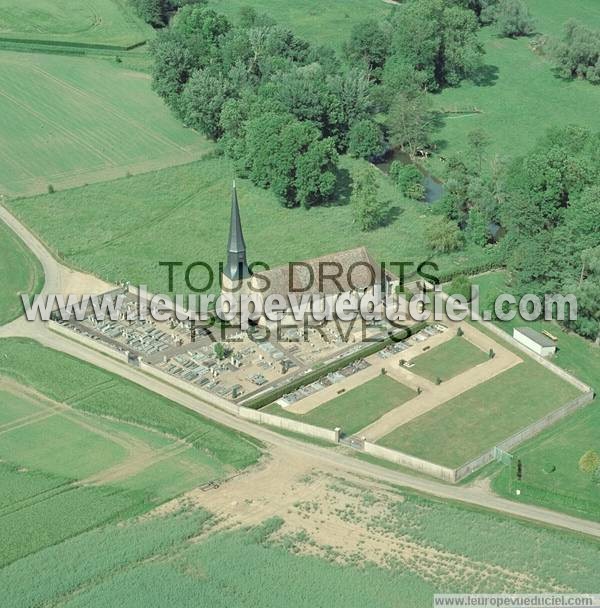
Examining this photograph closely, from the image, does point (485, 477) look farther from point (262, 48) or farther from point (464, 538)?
point (262, 48)

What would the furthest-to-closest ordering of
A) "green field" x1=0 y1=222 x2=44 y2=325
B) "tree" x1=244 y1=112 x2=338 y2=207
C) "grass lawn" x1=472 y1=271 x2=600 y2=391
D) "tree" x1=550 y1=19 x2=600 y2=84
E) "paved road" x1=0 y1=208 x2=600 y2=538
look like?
"tree" x1=550 y1=19 x2=600 y2=84 < "tree" x1=244 y1=112 x2=338 y2=207 < "green field" x1=0 y1=222 x2=44 y2=325 < "grass lawn" x1=472 y1=271 x2=600 y2=391 < "paved road" x1=0 y1=208 x2=600 y2=538

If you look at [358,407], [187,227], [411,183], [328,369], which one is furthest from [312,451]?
[411,183]

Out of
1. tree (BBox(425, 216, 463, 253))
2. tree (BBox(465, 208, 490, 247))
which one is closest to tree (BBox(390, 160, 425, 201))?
tree (BBox(465, 208, 490, 247))

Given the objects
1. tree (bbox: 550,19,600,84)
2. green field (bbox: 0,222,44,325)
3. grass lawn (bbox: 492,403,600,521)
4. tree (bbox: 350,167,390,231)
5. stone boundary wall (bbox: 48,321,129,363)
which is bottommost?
grass lawn (bbox: 492,403,600,521)

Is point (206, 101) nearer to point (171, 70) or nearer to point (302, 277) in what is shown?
point (171, 70)

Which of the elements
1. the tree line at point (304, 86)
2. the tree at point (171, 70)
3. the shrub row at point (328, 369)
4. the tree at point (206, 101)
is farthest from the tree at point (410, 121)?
the shrub row at point (328, 369)

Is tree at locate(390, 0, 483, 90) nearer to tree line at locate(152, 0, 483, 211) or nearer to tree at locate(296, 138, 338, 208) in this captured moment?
tree line at locate(152, 0, 483, 211)

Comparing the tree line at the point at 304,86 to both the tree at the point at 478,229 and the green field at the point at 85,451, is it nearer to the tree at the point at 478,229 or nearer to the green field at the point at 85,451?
the tree at the point at 478,229
